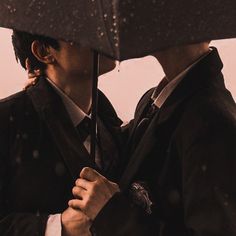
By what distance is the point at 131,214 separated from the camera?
1051mm

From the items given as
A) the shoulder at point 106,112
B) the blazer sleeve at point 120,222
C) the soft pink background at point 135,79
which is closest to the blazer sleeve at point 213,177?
the blazer sleeve at point 120,222

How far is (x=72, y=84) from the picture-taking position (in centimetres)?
118

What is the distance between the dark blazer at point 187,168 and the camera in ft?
3.08

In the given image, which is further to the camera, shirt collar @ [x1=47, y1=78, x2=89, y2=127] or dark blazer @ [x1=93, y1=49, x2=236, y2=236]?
shirt collar @ [x1=47, y1=78, x2=89, y2=127]

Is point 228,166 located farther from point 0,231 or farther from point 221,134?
point 0,231

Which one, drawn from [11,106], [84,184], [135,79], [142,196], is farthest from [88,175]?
[135,79]

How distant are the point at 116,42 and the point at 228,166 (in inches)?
13.6

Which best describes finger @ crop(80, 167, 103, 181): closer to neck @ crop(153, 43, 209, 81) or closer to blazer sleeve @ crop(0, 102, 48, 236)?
blazer sleeve @ crop(0, 102, 48, 236)

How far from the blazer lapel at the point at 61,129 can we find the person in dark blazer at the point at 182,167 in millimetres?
78

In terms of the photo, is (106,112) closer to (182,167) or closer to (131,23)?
(182,167)

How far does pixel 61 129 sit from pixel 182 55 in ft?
1.03

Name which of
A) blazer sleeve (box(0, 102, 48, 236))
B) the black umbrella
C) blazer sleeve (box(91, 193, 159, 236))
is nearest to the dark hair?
blazer sleeve (box(0, 102, 48, 236))

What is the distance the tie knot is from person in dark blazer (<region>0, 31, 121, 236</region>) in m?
0.03

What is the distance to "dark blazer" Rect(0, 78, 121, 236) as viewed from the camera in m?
1.09
